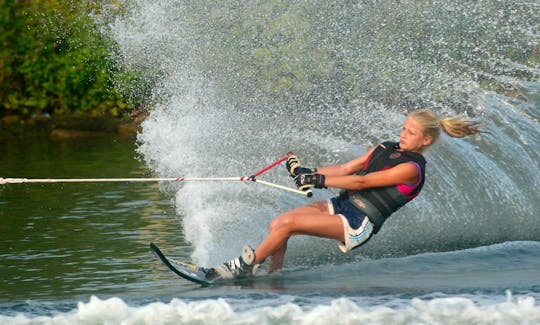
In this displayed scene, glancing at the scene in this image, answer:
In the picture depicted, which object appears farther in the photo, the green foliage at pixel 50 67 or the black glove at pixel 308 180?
the green foliage at pixel 50 67

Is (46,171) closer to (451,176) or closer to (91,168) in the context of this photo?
(91,168)

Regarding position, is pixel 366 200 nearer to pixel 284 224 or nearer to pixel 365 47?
pixel 284 224

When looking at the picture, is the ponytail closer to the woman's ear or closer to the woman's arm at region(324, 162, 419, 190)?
the woman's ear

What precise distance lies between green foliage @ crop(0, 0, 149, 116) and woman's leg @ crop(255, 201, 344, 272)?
11145 millimetres

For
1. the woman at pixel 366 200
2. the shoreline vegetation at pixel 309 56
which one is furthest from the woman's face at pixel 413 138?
the shoreline vegetation at pixel 309 56

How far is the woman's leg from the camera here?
7.02 meters

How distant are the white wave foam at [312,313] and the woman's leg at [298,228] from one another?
0.70m

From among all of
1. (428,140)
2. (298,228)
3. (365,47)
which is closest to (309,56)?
(365,47)

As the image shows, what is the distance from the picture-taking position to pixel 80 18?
17359 millimetres

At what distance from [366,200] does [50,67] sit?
12.2 meters

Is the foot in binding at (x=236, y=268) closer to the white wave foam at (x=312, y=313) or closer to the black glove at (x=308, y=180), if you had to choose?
the black glove at (x=308, y=180)

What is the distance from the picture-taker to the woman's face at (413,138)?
7102mm

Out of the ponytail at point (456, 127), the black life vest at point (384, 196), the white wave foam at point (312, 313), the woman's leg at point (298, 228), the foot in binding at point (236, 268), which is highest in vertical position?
the ponytail at point (456, 127)

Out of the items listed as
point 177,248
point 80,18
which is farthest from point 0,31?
point 177,248
